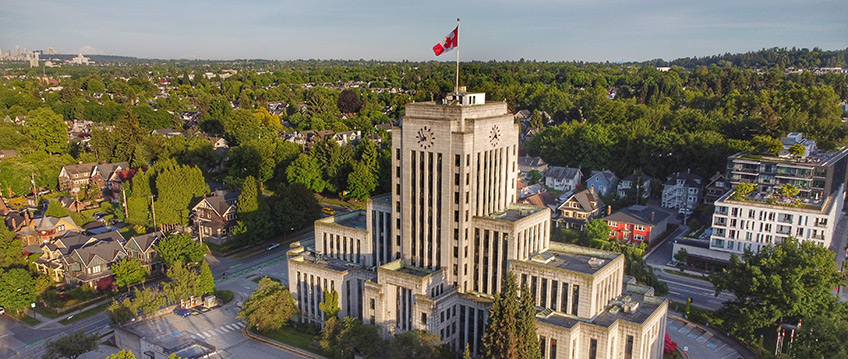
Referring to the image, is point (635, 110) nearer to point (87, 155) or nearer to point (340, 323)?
point (340, 323)

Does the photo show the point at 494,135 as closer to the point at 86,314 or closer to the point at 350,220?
the point at 350,220

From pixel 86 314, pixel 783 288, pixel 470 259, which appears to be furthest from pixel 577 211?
pixel 86 314

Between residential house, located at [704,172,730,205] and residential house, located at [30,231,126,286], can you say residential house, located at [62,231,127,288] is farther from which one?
residential house, located at [704,172,730,205]

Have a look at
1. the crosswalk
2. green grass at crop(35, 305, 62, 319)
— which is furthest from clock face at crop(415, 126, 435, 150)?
green grass at crop(35, 305, 62, 319)

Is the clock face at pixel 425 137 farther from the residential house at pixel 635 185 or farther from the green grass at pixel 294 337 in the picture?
the residential house at pixel 635 185

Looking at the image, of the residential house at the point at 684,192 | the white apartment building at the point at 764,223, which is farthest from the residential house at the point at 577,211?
the white apartment building at the point at 764,223

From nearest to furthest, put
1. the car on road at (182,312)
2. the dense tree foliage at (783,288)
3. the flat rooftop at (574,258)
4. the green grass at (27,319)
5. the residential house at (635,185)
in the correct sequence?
the flat rooftop at (574,258) → the dense tree foliage at (783,288) → the green grass at (27,319) → the car on road at (182,312) → the residential house at (635,185)

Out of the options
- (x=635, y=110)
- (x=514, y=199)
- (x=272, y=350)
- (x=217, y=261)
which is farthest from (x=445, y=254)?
(x=635, y=110)
